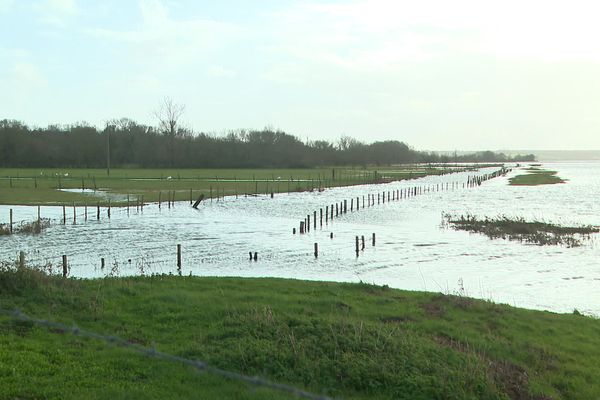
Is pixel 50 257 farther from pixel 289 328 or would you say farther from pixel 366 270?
pixel 289 328

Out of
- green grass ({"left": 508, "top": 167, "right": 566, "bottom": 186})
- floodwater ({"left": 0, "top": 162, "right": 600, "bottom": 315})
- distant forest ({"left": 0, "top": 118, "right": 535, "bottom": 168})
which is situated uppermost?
distant forest ({"left": 0, "top": 118, "right": 535, "bottom": 168})

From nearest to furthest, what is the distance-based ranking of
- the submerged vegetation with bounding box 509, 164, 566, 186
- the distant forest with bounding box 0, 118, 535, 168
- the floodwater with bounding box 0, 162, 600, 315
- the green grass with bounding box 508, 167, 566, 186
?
the floodwater with bounding box 0, 162, 600, 315 → the green grass with bounding box 508, 167, 566, 186 → the submerged vegetation with bounding box 509, 164, 566, 186 → the distant forest with bounding box 0, 118, 535, 168

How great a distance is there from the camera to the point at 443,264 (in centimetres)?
2870

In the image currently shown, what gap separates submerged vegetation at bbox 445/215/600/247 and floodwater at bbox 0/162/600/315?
131 cm

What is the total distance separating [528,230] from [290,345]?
3291 cm

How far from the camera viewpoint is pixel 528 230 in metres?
40.8

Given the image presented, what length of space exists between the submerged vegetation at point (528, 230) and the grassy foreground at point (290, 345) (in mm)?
21397

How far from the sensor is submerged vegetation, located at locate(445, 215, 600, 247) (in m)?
37.2

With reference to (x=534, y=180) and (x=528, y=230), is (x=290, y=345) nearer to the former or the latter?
(x=528, y=230)

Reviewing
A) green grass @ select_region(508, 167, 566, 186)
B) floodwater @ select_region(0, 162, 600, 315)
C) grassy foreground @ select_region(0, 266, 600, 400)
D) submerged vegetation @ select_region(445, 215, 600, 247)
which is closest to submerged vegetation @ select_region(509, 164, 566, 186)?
green grass @ select_region(508, 167, 566, 186)

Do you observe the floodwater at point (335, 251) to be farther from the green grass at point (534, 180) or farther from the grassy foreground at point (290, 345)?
the green grass at point (534, 180)

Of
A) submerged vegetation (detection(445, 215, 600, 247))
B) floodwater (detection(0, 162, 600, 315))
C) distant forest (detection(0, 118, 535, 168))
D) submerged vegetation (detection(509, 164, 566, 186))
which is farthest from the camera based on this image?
distant forest (detection(0, 118, 535, 168))

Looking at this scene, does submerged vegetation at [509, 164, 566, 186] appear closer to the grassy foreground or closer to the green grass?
the green grass

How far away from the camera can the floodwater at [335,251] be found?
24188mm
